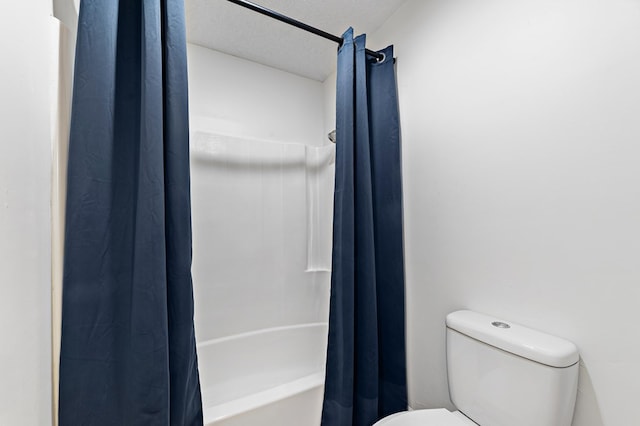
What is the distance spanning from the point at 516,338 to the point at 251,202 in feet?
5.06

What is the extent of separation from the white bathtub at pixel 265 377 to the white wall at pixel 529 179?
23.8 inches

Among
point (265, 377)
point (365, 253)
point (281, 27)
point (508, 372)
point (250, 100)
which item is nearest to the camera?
point (508, 372)

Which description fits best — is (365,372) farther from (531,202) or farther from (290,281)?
(531,202)

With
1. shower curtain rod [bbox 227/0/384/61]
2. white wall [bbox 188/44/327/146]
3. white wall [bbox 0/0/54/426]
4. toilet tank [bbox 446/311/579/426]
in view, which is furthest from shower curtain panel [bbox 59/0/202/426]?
toilet tank [bbox 446/311/579/426]

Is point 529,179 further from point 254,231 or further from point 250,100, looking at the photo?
point 250,100

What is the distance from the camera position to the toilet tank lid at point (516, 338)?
0.78 metres

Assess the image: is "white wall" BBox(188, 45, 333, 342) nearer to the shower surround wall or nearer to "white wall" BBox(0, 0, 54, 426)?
the shower surround wall

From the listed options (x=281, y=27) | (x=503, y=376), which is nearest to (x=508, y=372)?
(x=503, y=376)

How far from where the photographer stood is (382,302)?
1443 millimetres

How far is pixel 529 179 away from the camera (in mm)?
960

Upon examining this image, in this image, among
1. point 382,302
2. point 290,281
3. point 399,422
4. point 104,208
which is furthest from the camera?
point 290,281

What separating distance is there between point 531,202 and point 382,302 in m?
0.81

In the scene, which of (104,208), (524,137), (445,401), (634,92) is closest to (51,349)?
(104,208)

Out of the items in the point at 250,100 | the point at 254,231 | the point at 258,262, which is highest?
the point at 250,100
